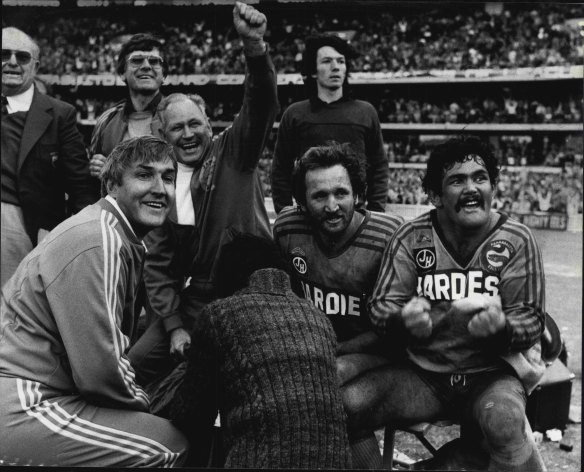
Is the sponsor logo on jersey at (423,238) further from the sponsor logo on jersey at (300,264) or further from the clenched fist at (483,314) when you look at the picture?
the sponsor logo on jersey at (300,264)

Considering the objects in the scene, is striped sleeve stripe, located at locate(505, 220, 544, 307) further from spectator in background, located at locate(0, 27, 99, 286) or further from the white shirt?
spectator in background, located at locate(0, 27, 99, 286)

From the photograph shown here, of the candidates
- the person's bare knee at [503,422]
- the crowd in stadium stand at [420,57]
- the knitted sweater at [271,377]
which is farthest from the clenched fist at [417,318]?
the crowd in stadium stand at [420,57]

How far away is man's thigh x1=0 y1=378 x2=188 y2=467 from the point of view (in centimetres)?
200

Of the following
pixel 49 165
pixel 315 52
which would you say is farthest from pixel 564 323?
pixel 49 165

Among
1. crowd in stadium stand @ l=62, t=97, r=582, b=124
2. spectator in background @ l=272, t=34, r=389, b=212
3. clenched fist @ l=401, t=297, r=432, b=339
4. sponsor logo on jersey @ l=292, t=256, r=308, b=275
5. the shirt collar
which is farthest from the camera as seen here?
crowd in stadium stand @ l=62, t=97, r=582, b=124

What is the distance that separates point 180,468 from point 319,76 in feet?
8.15

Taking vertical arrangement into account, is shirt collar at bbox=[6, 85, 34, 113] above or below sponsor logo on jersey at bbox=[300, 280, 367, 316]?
above

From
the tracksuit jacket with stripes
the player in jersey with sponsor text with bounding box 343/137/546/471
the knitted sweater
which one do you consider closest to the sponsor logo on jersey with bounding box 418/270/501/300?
the player in jersey with sponsor text with bounding box 343/137/546/471

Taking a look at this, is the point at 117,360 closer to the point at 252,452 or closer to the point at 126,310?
the point at 126,310

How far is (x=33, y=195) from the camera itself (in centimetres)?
351

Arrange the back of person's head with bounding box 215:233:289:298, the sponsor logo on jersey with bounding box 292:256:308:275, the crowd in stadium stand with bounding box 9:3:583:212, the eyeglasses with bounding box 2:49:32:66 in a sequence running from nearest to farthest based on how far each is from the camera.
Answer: the back of person's head with bounding box 215:233:289:298 → the sponsor logo on jersey with bounding box 292:256:308:275 → the eyeglasses with bounding box 2:49:32:66 → the crowd in stadium stand with bounding box 9:3:583:212

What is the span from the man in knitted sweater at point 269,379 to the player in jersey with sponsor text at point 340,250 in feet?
2.17

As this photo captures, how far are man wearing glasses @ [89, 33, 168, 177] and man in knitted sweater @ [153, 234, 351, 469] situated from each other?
1716 mm

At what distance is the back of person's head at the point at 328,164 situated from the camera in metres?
2.70
